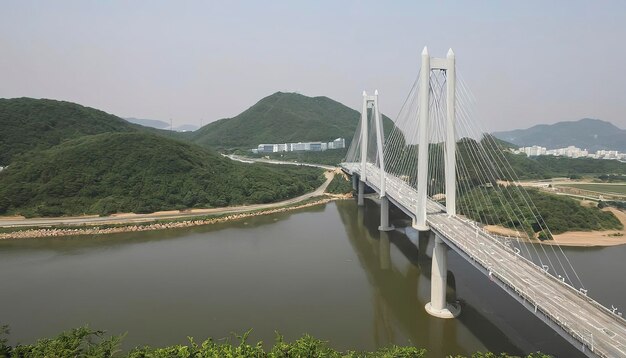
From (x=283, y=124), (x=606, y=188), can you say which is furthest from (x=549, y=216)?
(x=283, y=124)

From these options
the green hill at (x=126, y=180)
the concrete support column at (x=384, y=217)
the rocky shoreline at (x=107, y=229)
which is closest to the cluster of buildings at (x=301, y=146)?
the green hill at (x=126, y=180)

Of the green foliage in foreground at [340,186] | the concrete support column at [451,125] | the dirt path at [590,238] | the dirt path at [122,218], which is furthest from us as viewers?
the green foliage in foreground at [340,186]

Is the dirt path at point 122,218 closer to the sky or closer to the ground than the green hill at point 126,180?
closer to the ground

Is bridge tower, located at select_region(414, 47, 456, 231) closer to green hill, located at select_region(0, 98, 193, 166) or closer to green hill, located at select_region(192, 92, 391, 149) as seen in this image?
green hill, located at select_region(0, 98, 193, 166)

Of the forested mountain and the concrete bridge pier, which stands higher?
Answer: the forested mountain

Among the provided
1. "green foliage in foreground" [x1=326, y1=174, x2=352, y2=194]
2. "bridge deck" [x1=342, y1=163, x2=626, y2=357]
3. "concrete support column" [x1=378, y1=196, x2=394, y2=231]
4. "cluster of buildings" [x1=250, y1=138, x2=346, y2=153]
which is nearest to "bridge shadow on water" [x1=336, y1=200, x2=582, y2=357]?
"bridge deck" [x1=342, y1=163, x2=626, y2=357]

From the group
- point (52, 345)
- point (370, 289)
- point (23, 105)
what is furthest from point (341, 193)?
point (23, 105)

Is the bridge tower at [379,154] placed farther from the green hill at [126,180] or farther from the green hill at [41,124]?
the green hill at [41,124]
